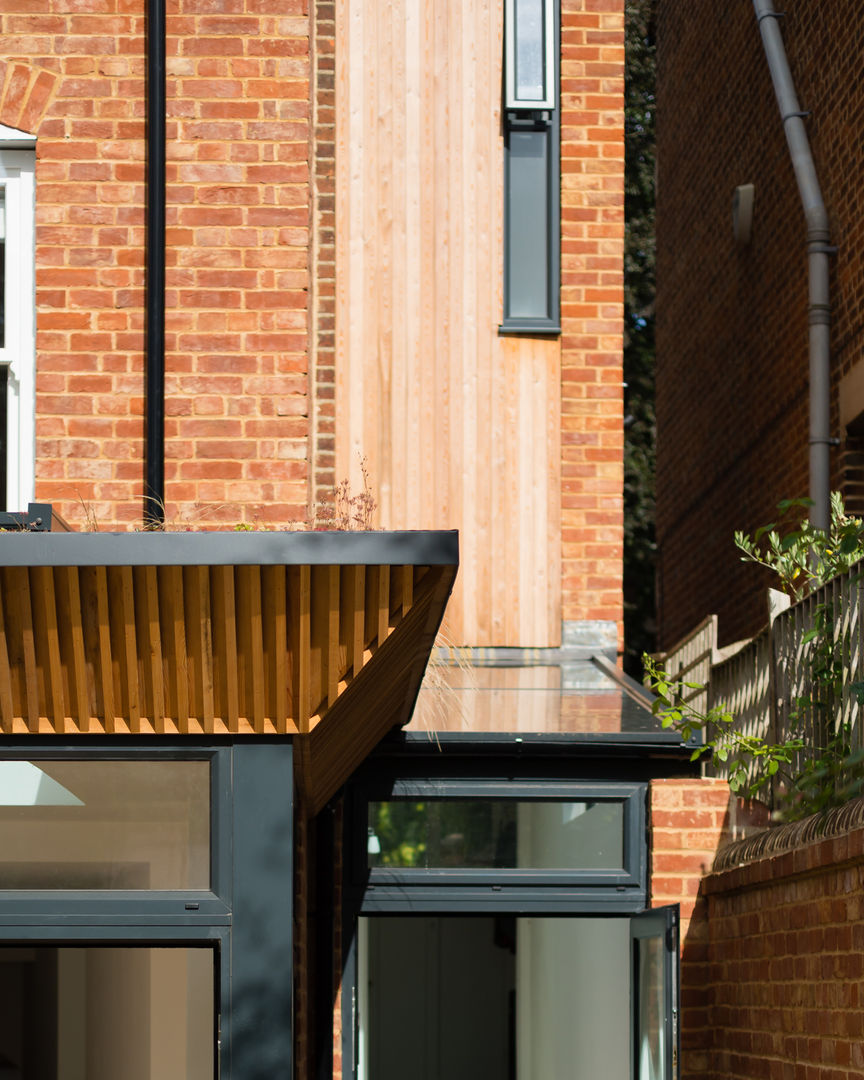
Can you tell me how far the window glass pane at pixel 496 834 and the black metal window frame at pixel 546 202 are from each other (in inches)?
109

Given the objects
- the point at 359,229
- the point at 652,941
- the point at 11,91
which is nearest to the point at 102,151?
the point at 11,91

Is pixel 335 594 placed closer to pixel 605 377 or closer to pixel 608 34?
pixel 605 377

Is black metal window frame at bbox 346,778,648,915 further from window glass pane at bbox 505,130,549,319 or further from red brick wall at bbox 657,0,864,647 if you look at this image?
red brick wall at bbox 657,0,864,647

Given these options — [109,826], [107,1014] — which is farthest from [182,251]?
[107,1014]

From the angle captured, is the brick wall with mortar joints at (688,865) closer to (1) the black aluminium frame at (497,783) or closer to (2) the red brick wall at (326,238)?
(1) the black aluminium frame at (497,783)

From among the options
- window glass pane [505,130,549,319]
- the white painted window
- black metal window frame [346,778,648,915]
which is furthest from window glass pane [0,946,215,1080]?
window glass pane [505,130,549,319]

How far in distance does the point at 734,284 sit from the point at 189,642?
10.3 m

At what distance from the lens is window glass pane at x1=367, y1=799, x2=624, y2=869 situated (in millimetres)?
7648

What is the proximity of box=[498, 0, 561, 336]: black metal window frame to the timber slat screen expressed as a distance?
432cm

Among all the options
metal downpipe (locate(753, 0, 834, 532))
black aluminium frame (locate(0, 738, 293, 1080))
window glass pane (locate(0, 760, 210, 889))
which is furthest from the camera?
metal downpipe (locate(753, 0, 834, 532))

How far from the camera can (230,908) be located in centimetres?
507

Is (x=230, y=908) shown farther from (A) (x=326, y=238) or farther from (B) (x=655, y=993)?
(A) (x=326, y=238)

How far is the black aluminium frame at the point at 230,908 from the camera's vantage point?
500 cm

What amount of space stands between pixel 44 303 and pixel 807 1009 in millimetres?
4121
